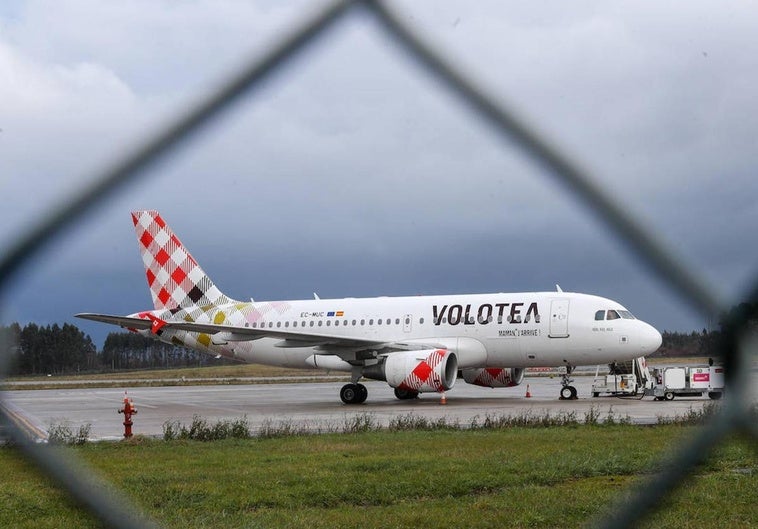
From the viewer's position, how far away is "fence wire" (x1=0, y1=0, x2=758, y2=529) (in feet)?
5.92

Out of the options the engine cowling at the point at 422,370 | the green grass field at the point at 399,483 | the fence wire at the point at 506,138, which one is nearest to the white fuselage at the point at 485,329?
the engine cowling at the point at 422,370

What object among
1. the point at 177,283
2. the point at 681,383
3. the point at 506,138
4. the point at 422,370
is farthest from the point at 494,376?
the point at 506,138

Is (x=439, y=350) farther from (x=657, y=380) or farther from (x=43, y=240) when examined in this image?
(x=43, y=240)

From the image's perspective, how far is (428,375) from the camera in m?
20.8

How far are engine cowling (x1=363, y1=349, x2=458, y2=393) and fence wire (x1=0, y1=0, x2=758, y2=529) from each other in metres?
18.7

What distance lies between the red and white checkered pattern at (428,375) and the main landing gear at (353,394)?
84.3 inches

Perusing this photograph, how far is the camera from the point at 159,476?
895cm

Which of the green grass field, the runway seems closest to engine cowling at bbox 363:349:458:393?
the runway

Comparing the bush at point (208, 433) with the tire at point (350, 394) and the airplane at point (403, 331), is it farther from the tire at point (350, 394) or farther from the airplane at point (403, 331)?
the tire at point (350, 394)

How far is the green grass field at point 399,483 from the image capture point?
6.77 m

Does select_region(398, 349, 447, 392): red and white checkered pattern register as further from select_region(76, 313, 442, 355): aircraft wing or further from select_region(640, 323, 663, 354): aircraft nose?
select_region(640, 323, 663, 354): aircraft nose

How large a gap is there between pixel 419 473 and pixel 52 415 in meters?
14.9

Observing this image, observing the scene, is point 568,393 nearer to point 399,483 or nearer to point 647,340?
point 647,340

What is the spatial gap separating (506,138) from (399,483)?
21.8 ft
